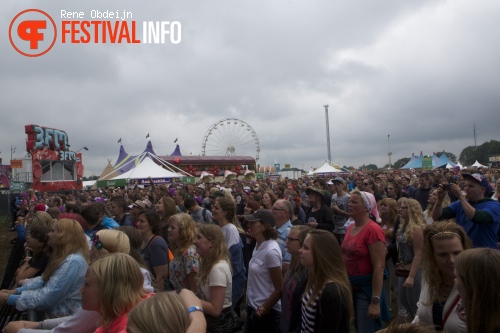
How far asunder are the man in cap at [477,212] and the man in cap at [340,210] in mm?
2367

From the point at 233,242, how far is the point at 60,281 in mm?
1921

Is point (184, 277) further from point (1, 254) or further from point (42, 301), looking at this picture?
point (1, 254)

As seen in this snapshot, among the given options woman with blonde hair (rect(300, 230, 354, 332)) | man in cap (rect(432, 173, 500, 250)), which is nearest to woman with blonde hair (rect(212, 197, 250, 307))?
woman with blonde hair (rect(300, 230, 354, 332))

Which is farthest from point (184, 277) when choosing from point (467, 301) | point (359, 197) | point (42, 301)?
point (467, 301)

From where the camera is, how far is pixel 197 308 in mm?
1974

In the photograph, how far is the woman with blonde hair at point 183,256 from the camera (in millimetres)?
3416

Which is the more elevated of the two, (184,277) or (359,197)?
(359,197)

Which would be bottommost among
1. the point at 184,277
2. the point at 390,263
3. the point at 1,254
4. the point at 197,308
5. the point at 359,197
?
the point at 1,254

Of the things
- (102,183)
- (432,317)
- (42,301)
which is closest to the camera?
(432,317)

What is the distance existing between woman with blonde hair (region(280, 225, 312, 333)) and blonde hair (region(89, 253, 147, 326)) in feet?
3.77

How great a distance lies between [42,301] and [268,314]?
184cm

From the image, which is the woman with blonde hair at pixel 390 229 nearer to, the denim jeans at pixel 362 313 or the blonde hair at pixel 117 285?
the denim jeans at pixel 362 313

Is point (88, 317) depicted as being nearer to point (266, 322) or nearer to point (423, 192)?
point (266, 322)

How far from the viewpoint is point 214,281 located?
305 centimetres
